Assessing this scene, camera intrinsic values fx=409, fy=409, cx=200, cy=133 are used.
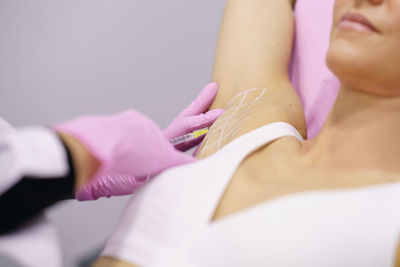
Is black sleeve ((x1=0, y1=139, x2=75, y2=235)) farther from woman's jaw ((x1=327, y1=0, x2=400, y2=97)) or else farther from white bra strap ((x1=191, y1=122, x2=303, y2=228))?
woman's jaw ((x1=327, y1=0, x2=400, y2=97))

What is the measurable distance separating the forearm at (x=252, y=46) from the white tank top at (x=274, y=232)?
1.20 feet

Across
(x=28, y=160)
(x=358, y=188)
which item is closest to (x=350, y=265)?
(x=358, y=188)

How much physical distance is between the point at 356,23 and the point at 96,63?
0.81 metres

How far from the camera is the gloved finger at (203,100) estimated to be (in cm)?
97

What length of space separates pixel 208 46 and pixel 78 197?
650 millimetres

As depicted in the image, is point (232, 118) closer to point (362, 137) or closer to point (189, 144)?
point (189, 144)

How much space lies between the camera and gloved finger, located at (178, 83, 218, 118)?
38.4 inches

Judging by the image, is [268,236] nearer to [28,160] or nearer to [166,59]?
[28,160]

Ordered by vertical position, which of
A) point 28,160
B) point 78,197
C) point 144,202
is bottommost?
point 78,197

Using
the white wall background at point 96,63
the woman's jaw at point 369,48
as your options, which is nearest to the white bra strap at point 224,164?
the woman's jaw at point 369,48

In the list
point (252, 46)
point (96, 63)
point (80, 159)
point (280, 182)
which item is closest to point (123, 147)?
Result: point (80, 159)

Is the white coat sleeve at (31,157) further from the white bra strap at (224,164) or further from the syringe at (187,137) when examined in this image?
the syringe at (187,137)

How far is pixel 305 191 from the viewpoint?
0.60 metres

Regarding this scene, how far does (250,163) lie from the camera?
69cm
